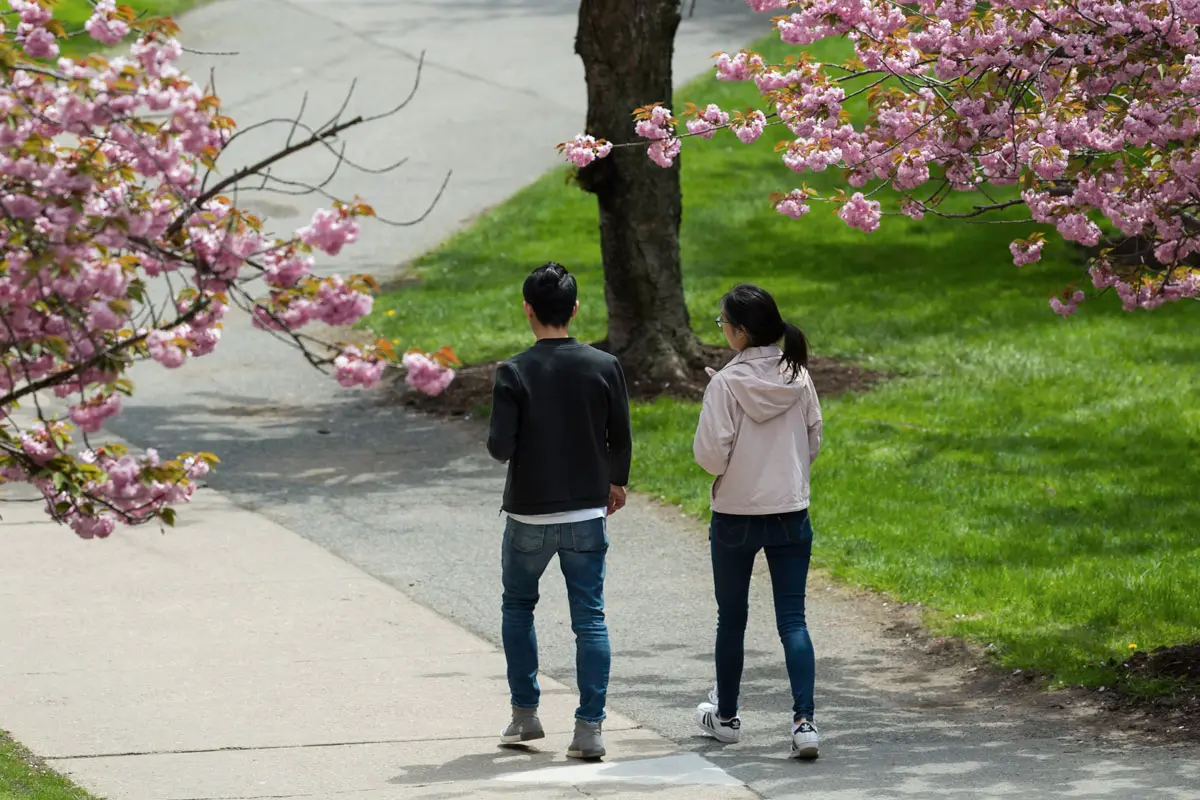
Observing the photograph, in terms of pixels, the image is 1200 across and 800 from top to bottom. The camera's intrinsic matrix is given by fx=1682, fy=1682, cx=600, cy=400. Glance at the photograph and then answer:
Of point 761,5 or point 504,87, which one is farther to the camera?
point 504,87

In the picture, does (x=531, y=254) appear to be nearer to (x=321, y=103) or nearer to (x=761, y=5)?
(x=321, y=103)

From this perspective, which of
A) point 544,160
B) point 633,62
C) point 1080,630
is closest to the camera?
point 1080,630

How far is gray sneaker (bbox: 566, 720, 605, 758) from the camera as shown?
6.07 metres

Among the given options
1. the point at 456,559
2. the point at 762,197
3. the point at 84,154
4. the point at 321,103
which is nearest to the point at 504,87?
the point at 321,103

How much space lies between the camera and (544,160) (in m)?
22.0

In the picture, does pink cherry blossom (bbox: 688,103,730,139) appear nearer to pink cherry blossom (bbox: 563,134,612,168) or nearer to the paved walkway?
pink cherry blossom (bbox: 563,134,612,168)

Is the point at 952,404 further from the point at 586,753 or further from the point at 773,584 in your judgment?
the point at 586,753

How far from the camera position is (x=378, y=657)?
7.51 meters

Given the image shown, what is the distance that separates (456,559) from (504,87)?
16620mm

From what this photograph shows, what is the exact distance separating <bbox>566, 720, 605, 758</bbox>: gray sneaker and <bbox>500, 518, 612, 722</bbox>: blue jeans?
3 centimetres

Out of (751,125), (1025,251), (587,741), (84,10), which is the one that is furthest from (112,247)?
(84,10)

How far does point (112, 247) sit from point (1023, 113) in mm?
4436

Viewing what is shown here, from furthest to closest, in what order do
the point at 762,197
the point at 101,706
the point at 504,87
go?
1. the point at 504,87
2. the point at 762,197
3. the point at 101,706

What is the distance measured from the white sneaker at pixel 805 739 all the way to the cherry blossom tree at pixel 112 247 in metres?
1.97
